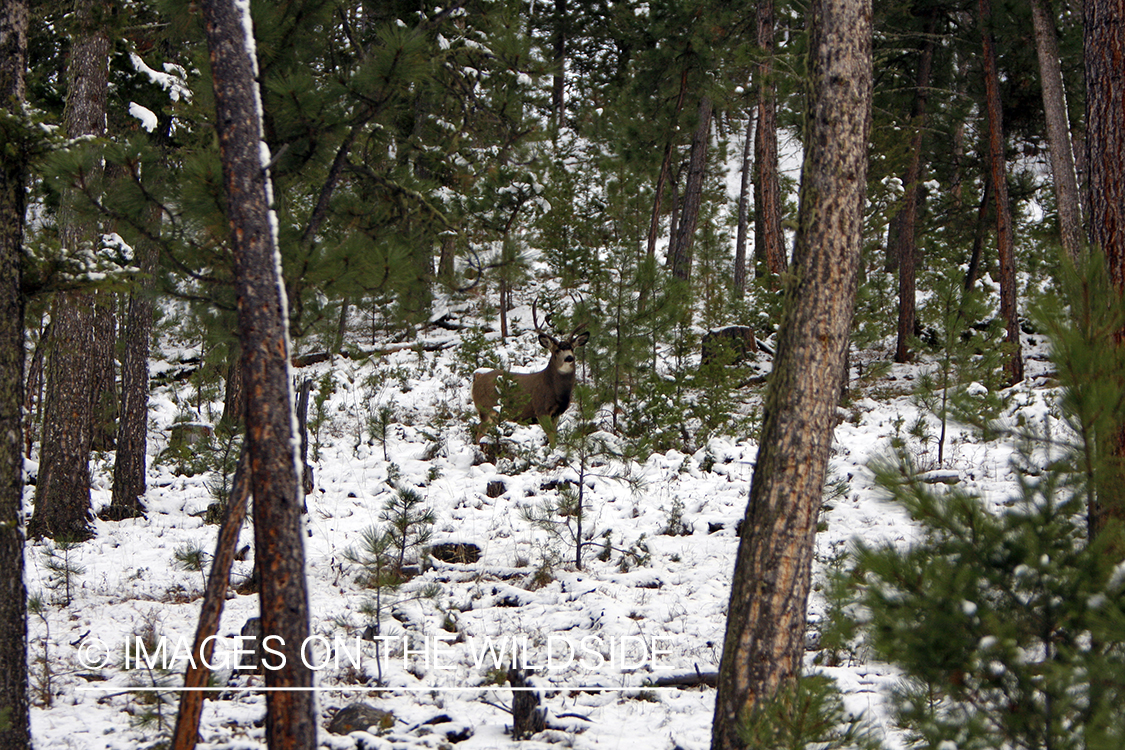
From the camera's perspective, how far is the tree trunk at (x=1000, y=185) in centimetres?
1272

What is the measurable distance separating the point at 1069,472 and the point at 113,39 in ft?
29.4

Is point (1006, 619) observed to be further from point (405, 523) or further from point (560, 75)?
point (560, 75)

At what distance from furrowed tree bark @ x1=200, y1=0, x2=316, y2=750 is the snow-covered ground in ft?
3.37

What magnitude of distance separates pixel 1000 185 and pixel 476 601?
11.9 m

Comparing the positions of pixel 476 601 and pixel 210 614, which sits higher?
pixel 210 614

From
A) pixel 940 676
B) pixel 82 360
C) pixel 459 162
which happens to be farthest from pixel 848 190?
pixel 82 360

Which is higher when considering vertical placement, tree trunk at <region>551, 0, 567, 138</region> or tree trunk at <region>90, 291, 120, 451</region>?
tree trunk at <region>551, 0, 567, 138</region>

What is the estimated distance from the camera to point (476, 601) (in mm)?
6371

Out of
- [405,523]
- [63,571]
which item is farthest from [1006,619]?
[63,571]

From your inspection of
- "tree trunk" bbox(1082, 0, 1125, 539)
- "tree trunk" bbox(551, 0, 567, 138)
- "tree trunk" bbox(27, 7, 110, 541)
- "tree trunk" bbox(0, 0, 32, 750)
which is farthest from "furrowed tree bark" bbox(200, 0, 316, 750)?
"tree trunk" bbox(551, 0, 567, 138)

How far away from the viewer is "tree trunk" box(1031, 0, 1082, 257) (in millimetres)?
10359

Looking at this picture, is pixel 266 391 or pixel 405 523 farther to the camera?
pixel 405 523

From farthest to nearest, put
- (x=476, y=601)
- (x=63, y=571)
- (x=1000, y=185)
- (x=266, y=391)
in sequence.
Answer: (x=1000, y=185)
(x=63, y=571)
(x=476, y=601)
(x=266, y=391)

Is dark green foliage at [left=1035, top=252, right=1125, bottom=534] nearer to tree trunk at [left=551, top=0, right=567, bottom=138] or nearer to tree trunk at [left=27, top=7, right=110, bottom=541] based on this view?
tree trunk at [left=27, top=7, right=110, bottom=541]
